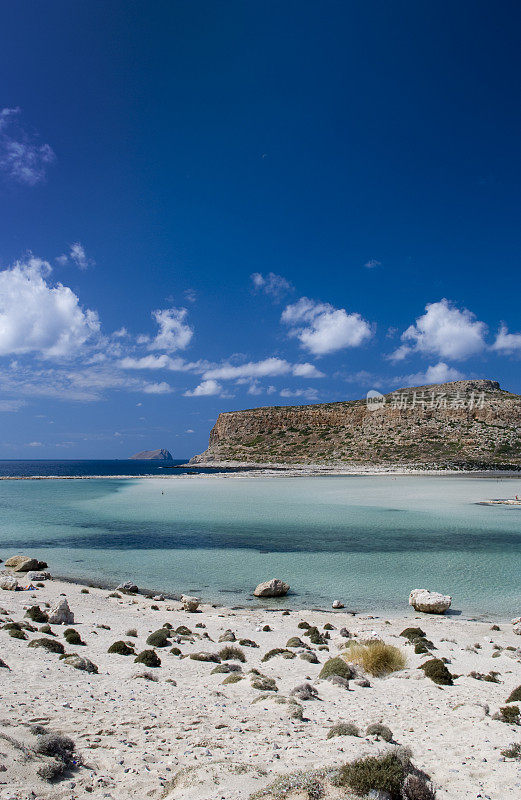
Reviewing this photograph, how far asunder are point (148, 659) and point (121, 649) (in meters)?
0.99

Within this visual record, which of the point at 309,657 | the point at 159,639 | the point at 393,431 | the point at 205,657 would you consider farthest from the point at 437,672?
the point at 393,431

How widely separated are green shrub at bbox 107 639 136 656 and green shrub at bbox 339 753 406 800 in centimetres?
602

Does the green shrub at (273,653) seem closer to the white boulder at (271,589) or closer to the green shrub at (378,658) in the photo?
the green shrub at (378,658)

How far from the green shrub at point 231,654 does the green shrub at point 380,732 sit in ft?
12.6

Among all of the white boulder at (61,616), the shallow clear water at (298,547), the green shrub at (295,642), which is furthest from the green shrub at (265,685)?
the shallow clear water at (298,547)

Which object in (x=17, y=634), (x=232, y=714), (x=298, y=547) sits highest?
(x=232, y=714)

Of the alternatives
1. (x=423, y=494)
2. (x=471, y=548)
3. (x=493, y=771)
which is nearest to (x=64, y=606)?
(x=493, y=771)

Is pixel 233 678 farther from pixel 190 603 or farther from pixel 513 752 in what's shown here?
pixel 190 603

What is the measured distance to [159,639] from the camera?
1051 cm

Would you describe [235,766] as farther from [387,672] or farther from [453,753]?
[387,672]

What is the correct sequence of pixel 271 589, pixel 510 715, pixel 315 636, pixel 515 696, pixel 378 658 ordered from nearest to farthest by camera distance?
1. pixel 510 715
2. pixel 515 696
3. pixel 378 658
4. pixel 315 636
5. pixel 271 589

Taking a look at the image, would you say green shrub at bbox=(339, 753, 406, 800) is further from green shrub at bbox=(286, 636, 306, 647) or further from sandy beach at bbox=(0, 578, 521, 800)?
green shrub at bbox=(286, 636, 306, 647)

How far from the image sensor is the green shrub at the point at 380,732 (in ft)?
20.1

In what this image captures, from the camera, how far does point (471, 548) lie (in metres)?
23.0
